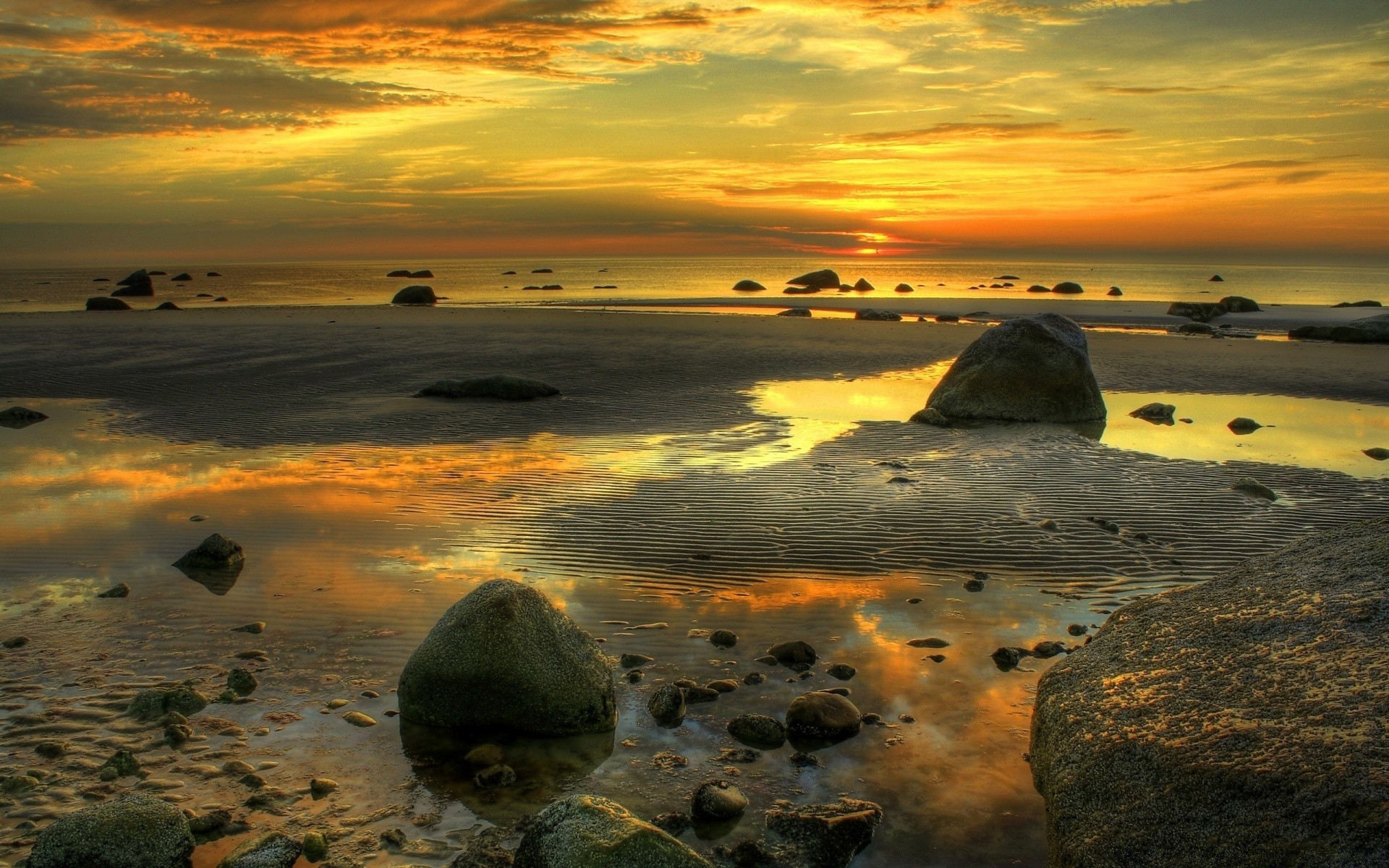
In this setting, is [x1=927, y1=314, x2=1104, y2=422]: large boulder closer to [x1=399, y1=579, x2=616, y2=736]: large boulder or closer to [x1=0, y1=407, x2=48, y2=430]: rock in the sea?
[x1=399, y1=579, x2=616, y2=736]: large boulder

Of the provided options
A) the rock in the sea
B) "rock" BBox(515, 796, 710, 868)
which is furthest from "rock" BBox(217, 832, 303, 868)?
the rock in the sea

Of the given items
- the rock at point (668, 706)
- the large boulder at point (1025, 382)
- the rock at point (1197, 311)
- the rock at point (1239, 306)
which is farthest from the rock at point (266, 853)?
the rock at point (1239, 306)

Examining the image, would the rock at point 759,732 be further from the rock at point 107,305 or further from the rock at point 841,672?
the rock at point 107,305

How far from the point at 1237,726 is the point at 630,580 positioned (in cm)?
486

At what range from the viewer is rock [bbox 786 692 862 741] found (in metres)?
5.41

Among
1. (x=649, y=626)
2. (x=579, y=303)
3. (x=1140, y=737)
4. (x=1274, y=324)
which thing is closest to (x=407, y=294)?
(x=579, y=303)

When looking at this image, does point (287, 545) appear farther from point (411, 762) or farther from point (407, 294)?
point (407, 294)

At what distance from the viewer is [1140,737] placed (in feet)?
13.9

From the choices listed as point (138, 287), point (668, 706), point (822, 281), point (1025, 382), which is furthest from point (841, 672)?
point (138, 287)

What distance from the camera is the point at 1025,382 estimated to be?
15445 millimetres

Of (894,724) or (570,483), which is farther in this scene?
(570,483)

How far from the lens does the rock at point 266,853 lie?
4.12 m

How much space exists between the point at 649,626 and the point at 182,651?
10.3 feet

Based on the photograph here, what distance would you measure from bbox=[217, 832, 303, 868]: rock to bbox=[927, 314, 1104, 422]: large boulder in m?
12.9
